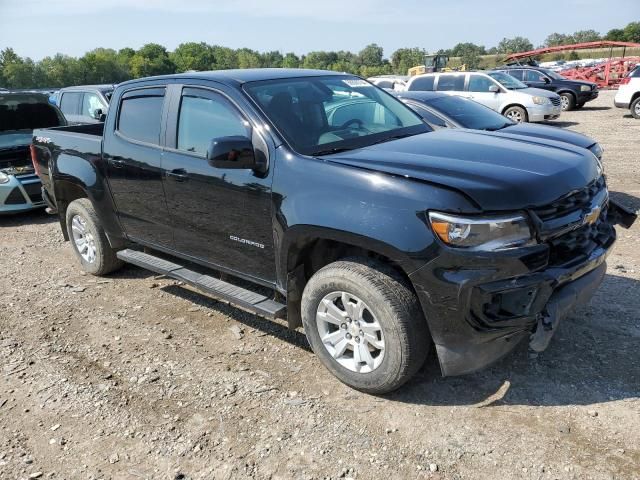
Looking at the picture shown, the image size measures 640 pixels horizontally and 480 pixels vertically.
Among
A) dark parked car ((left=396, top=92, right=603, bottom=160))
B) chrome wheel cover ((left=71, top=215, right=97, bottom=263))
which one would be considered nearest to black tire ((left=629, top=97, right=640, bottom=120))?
dark parked car ((left=396, top=92, right=603, bottom=160))

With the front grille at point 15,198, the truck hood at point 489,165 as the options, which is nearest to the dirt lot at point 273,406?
the truck hood at point 489,165

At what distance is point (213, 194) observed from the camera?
386 cm

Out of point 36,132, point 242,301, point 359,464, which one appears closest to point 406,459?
point 359,464

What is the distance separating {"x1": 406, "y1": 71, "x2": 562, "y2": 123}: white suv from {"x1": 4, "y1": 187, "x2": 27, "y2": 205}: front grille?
35.8ft

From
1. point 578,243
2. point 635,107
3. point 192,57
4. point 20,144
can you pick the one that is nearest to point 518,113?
point 635,107

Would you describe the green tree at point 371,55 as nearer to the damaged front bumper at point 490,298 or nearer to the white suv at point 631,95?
the white suv at point 631,95

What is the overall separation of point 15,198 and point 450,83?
37.7ft

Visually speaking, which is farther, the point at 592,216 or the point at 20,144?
the point at 20,144

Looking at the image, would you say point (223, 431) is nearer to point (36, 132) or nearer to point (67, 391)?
point (67, 391)

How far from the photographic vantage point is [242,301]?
12.5ft

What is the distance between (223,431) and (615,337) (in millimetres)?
2694

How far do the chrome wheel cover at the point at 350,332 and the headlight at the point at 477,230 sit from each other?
646 millimetres

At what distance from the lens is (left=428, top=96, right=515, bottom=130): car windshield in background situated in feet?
24.2

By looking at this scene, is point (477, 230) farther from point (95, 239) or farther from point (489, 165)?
point (95, 239)
